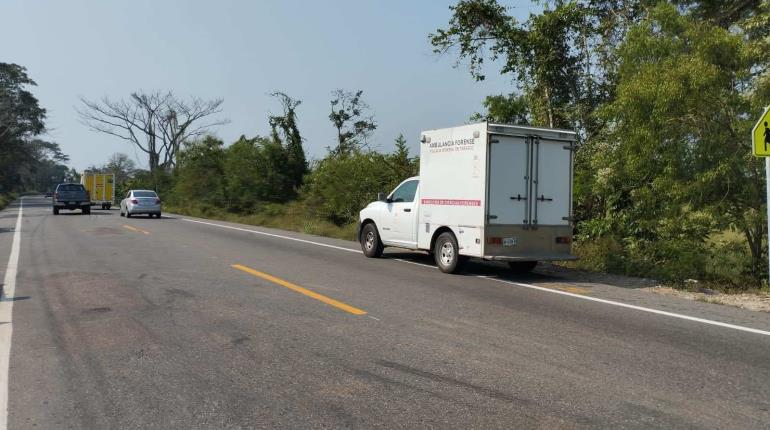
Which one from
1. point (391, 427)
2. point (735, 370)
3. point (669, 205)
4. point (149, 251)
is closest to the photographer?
point (391, 427)

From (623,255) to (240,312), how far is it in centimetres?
894

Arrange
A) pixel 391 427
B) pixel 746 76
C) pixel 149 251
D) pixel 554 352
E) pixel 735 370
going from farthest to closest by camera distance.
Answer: pixel 149 251 < pixel 746 76 < pixel 554 352 < pixel 735 370 < pixel 391 427

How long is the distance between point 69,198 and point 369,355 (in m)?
34.0

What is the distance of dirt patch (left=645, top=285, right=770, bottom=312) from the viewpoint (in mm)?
8656

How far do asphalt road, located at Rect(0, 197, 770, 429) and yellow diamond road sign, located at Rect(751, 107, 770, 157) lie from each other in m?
2.26

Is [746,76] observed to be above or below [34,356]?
above

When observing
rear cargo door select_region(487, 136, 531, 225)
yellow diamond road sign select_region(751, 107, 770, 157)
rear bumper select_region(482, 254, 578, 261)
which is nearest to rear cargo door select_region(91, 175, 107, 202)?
rear cargo door select_region(487, 136, 531, 225)

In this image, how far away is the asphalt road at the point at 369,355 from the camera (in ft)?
14.1

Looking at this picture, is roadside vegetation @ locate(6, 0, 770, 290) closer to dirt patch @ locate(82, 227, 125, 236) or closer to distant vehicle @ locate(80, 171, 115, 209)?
dirt patch @ locate(82, 227, 125, 236)

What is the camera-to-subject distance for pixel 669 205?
37.3ft

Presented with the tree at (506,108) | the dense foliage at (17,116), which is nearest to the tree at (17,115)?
the dense foliage at (17,116)

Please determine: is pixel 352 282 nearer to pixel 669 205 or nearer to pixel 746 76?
pixel 669 205

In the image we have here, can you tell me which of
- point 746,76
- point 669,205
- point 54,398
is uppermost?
point 746,76

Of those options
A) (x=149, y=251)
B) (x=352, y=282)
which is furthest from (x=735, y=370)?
(x=149, y=251)
